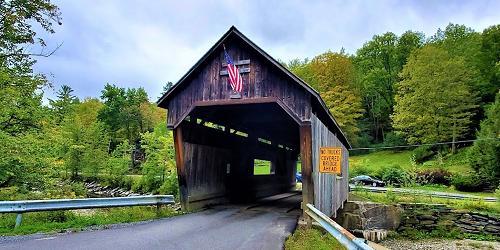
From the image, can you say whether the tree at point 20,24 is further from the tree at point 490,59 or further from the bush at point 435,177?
the tree at point 490,59

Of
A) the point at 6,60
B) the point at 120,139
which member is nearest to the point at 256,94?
the point at 6,60

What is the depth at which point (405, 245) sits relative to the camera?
1577cm

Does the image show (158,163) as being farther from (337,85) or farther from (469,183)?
(337,85)

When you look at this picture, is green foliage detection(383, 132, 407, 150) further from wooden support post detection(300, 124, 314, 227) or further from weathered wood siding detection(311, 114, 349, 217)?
wooden support post detection(300, 124, 314, 227)

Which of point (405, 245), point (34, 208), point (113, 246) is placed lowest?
point (405, 245)

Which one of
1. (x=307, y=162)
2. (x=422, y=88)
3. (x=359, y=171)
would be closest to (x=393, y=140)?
(x=422, y=88)

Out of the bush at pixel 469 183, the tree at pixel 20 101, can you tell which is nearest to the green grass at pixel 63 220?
the tree at pixel 20 101

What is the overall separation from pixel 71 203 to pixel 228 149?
301 inches

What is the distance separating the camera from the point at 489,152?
78.0ft

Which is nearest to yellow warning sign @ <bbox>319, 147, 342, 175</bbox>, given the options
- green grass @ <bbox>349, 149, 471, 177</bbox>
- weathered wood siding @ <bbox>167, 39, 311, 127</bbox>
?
weathered wood siding @ <bbox>167, 39, 311, 127</bbox>

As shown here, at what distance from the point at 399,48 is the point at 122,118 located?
3987cm

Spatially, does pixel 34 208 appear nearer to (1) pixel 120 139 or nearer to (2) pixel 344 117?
(2) pixel 344 117

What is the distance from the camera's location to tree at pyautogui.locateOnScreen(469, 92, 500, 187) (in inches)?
912

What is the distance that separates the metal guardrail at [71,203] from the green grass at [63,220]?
9.8 inches
